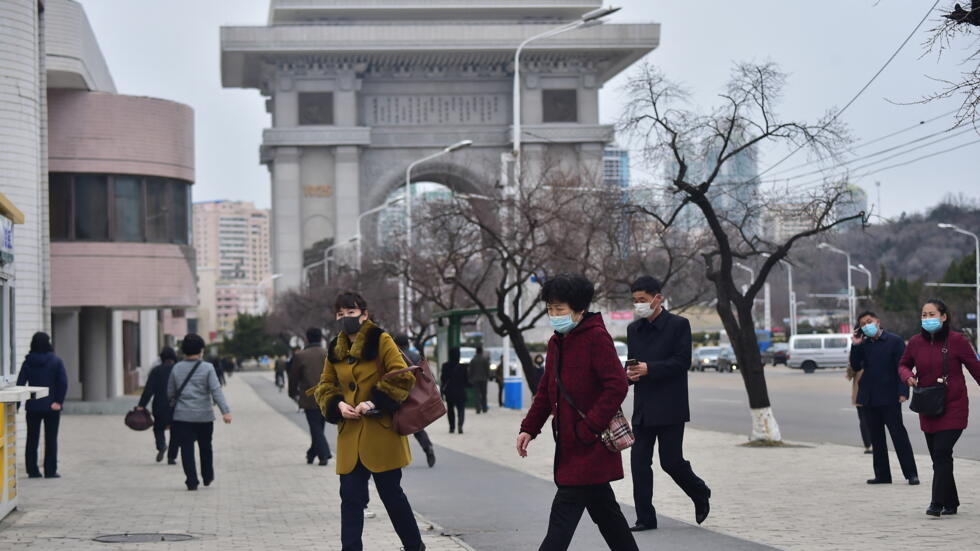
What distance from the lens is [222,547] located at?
1102cm

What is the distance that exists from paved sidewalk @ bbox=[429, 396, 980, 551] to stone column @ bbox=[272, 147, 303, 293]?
71778 millimetres

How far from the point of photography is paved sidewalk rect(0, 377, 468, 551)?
37.3ft

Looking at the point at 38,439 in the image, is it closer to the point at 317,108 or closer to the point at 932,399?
the point at 932,399

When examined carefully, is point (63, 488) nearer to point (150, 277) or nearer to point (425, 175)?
point (150, 277)

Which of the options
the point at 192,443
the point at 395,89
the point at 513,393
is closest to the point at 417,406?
the point at 192,443

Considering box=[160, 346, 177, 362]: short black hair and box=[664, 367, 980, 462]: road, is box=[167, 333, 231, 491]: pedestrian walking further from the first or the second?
box=[664, 367, 980, 462]: road

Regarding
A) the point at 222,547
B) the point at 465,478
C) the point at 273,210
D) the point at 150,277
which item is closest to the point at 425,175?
the point at 273,210

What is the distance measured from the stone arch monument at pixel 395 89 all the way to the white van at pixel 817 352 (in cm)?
2677

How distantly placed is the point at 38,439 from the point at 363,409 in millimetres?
9524

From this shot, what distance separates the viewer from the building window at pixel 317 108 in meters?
93.9

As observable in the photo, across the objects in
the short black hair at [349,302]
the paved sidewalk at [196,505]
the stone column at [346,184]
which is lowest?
the paved sidewalk at [196,505]

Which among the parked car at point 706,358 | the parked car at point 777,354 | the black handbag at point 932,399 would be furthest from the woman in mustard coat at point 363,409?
the parked car at point 706,358

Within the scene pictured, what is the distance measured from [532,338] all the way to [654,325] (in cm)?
8056

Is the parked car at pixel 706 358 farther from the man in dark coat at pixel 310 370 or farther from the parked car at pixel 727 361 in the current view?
the man in dark coat at pixel 310 370
